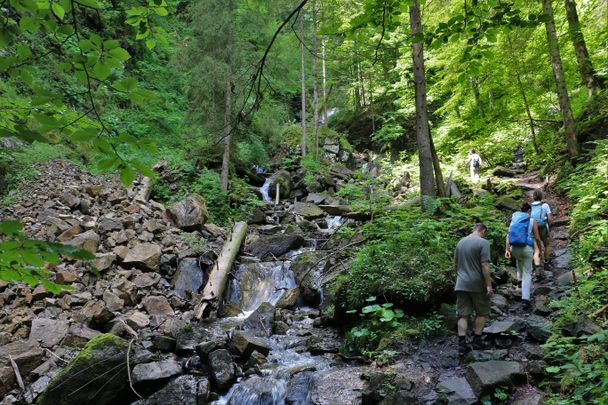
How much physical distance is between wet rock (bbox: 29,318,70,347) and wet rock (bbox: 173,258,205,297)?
9.47ft

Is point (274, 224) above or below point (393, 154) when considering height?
below

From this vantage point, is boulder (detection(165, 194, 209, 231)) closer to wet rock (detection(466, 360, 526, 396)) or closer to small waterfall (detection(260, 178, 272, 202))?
small waterfall (detection(260, 178, 272, 202))

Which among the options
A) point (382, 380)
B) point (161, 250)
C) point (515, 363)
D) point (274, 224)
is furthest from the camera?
point (274, 224)

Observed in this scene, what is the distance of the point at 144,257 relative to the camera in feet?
32.2

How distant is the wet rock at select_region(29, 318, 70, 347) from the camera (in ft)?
22.3

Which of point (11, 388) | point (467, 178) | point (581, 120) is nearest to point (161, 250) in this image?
point (11, 388)

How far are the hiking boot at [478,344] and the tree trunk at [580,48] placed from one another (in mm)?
9592

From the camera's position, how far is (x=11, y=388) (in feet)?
19.1

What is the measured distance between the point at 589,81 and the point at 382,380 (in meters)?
12.1

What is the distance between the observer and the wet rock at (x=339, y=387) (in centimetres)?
530

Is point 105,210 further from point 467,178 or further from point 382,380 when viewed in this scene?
point 467,178

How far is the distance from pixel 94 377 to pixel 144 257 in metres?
4.23

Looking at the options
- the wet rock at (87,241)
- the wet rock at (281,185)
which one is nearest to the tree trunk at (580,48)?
the wet rock at (281,185)

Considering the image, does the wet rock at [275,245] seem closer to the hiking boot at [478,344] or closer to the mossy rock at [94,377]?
the mossy rock at [94,377]
